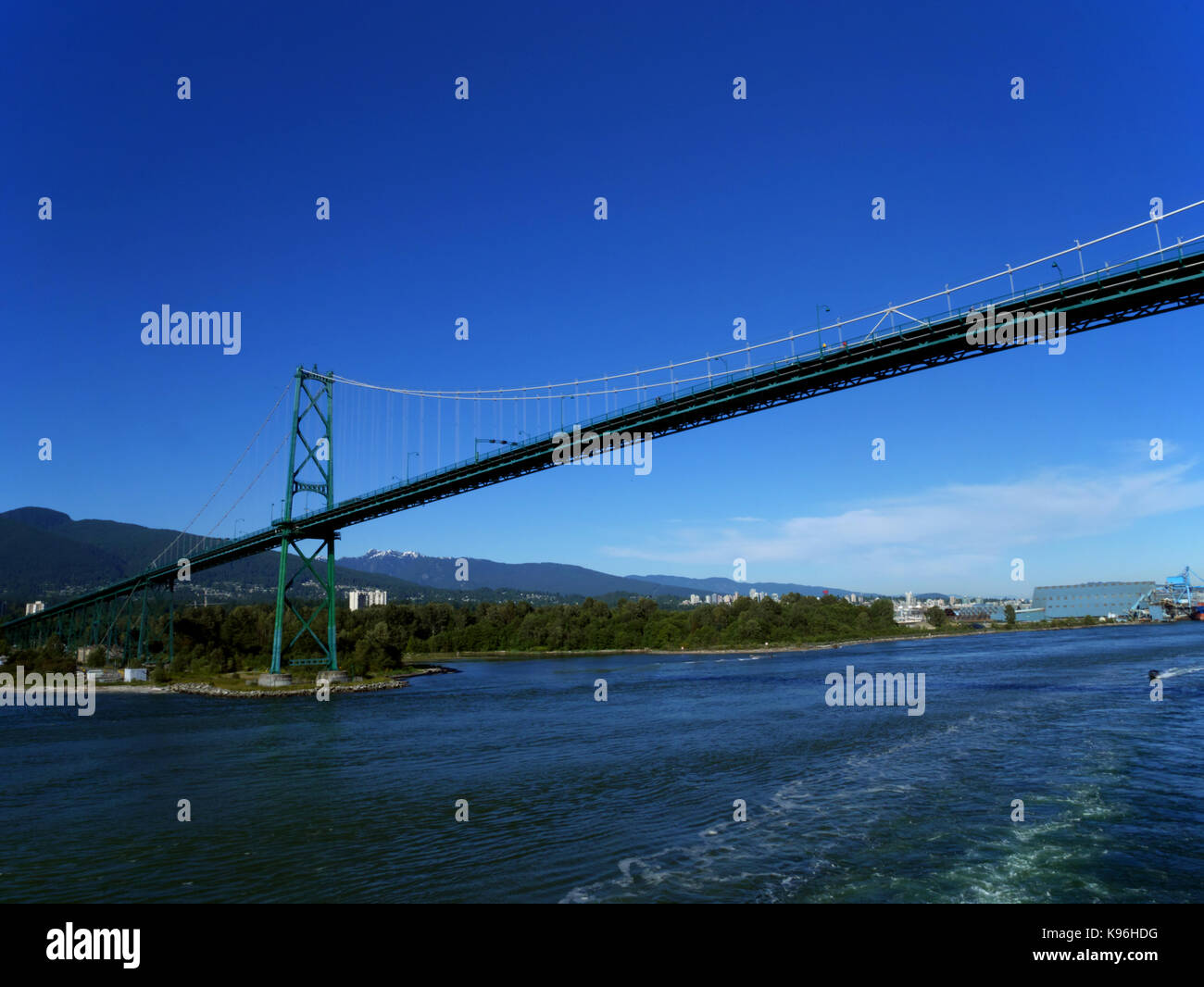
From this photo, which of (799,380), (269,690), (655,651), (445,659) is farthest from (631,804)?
(445,659)

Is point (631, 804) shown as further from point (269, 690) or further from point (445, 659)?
point (445, 659)

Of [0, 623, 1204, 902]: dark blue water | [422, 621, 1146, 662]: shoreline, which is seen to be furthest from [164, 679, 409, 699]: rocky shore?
[422, 621, 1146, 662]: shoreline

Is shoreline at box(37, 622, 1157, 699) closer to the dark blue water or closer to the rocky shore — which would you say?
the rocky shore

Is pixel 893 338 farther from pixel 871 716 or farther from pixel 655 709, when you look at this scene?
pixel 655 709

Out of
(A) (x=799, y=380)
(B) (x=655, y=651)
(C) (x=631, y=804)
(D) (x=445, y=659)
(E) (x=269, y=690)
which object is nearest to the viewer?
(C) (x=631, y=804)

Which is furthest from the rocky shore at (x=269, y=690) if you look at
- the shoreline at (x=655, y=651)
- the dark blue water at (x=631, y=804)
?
the shoreline at (x=655, y=651)

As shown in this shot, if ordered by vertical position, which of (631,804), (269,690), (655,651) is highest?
(631,804)

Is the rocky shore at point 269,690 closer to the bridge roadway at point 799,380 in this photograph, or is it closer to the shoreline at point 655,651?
the bridge roadway at point 799,380
